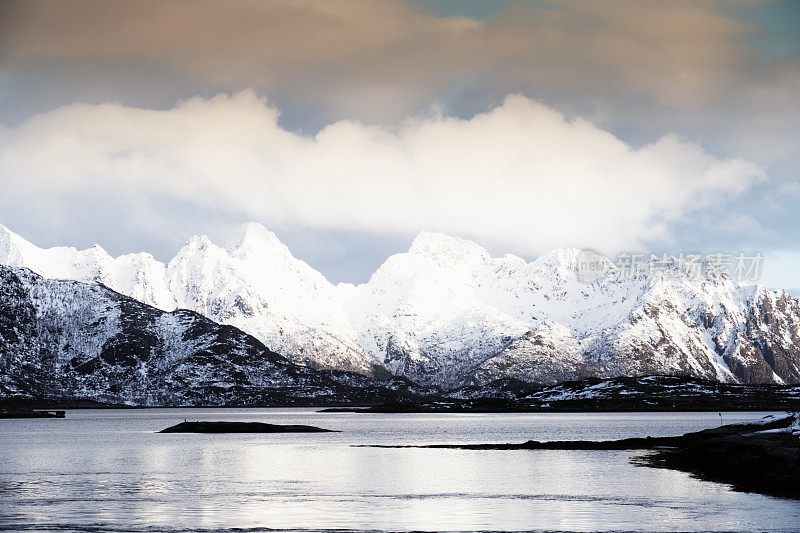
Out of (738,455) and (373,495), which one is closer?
(373,495)

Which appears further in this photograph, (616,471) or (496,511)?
(616,471)

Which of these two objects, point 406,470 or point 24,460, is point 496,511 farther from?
point 24,460

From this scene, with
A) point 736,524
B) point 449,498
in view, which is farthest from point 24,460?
point 736,524

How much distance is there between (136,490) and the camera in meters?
117

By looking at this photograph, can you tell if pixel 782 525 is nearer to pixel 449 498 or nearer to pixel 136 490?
pixel 449 498

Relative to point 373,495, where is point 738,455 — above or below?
above

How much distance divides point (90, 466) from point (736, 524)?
317 ft

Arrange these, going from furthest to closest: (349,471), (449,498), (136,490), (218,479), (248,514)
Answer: (349,471)
(218,479)
(136,490)
(449,498)
(248,514)

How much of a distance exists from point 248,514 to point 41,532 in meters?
17.8

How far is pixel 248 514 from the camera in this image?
93.4m

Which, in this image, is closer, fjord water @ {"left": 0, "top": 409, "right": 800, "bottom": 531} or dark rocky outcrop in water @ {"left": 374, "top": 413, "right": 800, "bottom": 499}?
fjord water @ {"left": 0, "top": 409, "right": 800, "bottom": 531}

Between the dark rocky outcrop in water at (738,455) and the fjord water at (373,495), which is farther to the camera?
the dark rocky outcrop in water at (738,455)

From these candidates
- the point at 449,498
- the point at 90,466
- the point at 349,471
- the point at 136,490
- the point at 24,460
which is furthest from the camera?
the point at 24,460

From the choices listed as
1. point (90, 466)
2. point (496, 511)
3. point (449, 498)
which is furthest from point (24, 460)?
point (496, 511)
